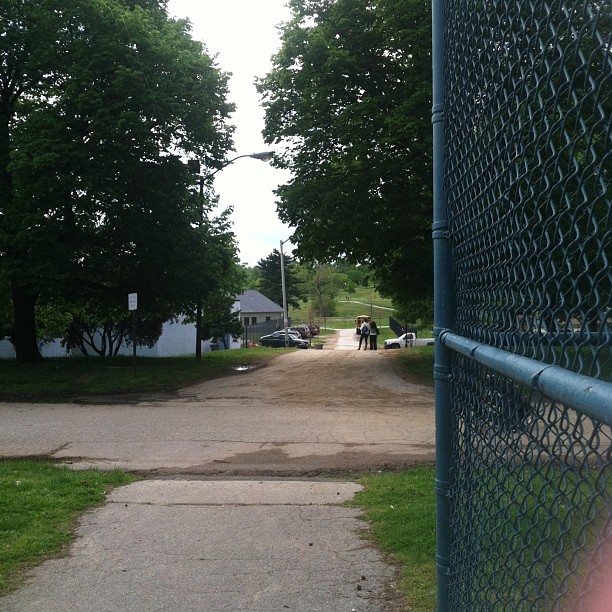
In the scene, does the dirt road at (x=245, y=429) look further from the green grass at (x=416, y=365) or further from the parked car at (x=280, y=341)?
the parked car at (x=280, y=341)

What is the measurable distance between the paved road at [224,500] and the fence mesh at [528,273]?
189 centimetres

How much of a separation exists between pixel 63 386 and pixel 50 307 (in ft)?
36.0

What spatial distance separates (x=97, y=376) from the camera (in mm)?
19641

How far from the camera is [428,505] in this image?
6203 millimetres

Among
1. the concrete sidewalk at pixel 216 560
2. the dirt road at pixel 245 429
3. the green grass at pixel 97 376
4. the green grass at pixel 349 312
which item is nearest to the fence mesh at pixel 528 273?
the concrete sidewalk at pixel 216 560

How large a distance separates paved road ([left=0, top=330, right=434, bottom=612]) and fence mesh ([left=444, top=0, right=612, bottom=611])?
1.89 m

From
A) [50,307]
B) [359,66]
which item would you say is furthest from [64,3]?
[50,307]

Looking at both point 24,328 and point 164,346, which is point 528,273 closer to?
point 24,328

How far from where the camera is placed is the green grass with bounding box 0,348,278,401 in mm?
17641

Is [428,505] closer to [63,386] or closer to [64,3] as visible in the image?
[63,386]

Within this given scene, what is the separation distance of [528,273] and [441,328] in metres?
1.27

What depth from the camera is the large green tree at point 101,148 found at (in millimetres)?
18828

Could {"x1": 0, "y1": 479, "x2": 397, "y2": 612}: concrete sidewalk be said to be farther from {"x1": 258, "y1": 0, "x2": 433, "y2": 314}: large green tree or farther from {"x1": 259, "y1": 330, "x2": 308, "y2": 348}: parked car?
{"x1": 259, "y1": 330, "x2": 308, "y2": 348}: parked car

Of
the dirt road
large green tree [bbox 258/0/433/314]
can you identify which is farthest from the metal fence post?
large green tree [bbox 258/0/433/314]
